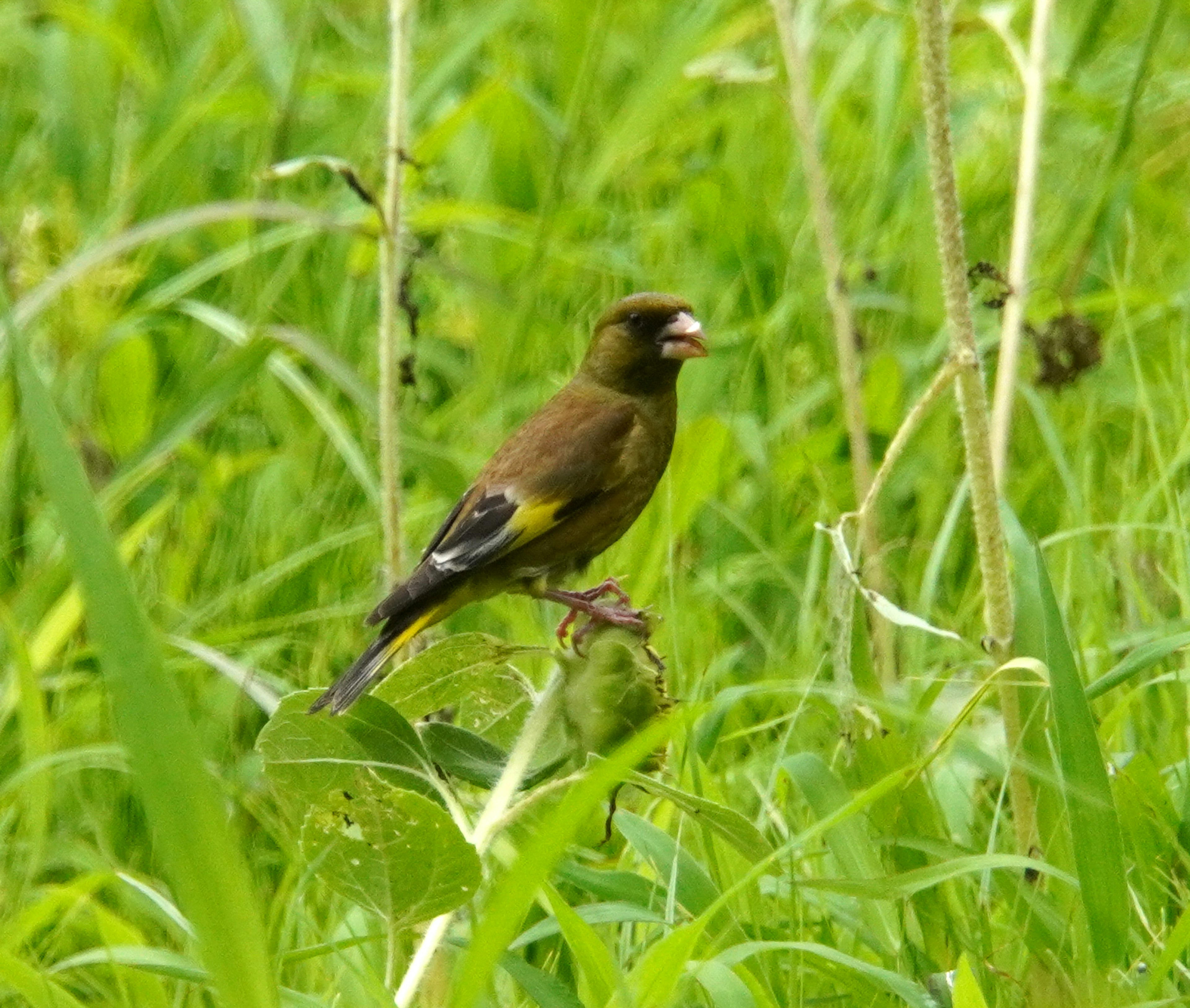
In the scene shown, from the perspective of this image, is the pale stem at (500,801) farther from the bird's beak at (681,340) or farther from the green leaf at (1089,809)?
the bird's beak at (681,340)

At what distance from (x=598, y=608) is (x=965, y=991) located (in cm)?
100

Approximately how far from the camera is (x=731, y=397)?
15.6 ft

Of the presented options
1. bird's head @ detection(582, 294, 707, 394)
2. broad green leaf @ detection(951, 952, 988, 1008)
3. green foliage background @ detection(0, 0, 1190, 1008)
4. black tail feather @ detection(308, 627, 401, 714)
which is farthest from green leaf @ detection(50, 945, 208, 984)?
bird's head @ detection(582, 294, 707, 394)

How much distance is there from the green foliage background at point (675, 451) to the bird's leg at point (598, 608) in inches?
5.1

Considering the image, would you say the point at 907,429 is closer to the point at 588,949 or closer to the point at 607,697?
the point at 607,697

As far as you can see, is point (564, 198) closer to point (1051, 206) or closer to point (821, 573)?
point (1051, 206)

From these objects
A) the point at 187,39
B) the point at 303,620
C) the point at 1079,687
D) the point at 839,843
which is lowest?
the point at 303,620

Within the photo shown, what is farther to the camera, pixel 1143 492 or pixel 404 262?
pixel 404 262

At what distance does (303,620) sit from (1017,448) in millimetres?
1748

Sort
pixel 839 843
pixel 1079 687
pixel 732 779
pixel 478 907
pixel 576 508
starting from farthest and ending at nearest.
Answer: pixel 576 508
pixel 732 779
pixel 478 907
pixel 839 843
pixel 1079 687

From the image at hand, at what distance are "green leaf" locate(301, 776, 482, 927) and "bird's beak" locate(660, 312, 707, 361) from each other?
4.99 ft

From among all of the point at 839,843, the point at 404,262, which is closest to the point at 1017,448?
the point at 404,262

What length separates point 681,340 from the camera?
3514 millimetres

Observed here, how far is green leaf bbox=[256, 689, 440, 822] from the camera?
7.11 ft
